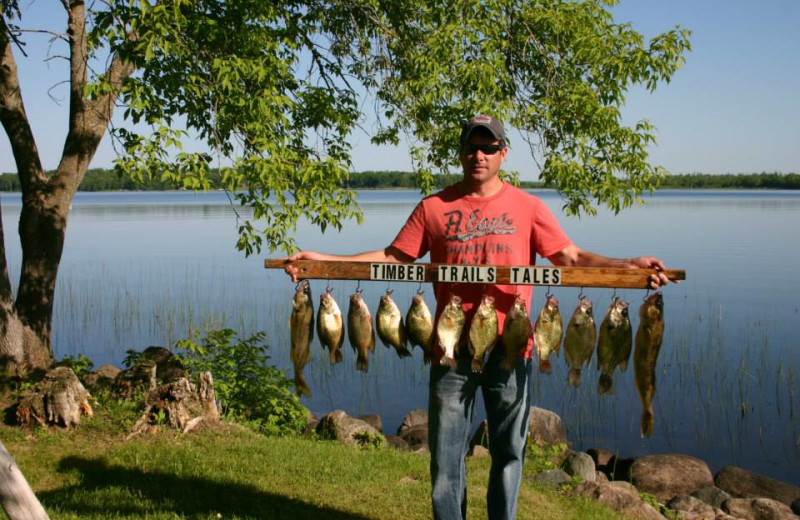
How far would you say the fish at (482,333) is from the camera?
4117 millimetres

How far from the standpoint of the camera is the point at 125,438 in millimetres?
7395

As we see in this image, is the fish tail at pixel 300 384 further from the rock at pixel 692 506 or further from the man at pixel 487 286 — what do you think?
the rock at pixel 692 506

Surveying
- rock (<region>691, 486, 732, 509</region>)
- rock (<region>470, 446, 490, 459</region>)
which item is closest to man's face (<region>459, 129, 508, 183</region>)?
rock (<region>470, 446, 490, 459</region>)

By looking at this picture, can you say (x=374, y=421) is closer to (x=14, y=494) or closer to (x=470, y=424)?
(x=470, y=424)

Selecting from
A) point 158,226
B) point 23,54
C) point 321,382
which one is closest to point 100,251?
point 158,226

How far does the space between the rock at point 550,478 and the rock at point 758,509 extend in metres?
2.01

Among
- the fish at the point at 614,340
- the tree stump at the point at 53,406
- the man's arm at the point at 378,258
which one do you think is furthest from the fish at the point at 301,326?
the tree stump at the point at 53,406

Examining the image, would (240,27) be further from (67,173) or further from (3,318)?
(3,318)

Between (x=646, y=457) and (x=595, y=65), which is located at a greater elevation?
(x=595, y=65)

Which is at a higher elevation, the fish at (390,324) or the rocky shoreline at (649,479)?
the fish at (390,324)

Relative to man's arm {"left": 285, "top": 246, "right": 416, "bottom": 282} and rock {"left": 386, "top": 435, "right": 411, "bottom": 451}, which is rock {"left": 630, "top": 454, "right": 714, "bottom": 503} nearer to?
rock {"left": 386, "top": 435, "right": 411, "bottom": 451}

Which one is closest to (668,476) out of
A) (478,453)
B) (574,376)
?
(478,453)

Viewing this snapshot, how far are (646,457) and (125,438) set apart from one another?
239 inches

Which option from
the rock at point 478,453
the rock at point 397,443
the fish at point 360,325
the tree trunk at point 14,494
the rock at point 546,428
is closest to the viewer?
the tree trunk at point 14,494
